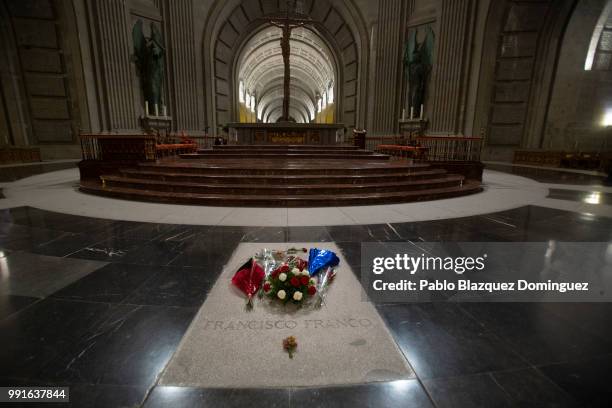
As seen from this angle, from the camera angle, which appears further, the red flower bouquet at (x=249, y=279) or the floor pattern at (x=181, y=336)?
the red flower bouquet at (x=249, y=279)

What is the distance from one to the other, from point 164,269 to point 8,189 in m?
6.96

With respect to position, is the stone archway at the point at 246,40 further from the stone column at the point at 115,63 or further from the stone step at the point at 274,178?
the stone step at the point at 274,178

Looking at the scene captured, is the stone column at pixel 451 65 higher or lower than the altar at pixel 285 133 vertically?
higher

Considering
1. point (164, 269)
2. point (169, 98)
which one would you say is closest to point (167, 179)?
point (164, 269)

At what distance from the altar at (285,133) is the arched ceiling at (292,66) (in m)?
11.4

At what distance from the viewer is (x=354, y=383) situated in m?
1.46

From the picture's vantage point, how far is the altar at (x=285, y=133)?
40.8 ft

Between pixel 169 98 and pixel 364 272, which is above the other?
pixel 169 98

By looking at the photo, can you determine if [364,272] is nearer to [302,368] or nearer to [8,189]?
[302,368]

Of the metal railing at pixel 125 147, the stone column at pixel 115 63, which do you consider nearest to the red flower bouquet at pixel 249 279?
the metal railing at pixel 125 147

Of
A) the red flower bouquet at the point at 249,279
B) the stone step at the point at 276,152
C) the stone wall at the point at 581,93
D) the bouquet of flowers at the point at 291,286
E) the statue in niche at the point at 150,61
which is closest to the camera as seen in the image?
the bouquet of flowers at the point at 291,286

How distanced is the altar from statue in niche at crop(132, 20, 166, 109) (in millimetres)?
4872

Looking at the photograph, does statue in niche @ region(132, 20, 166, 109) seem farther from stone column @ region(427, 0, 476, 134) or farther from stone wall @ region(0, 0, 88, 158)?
stone column @ region(427, 0, 476, 134)

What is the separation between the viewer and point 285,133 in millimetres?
12727
